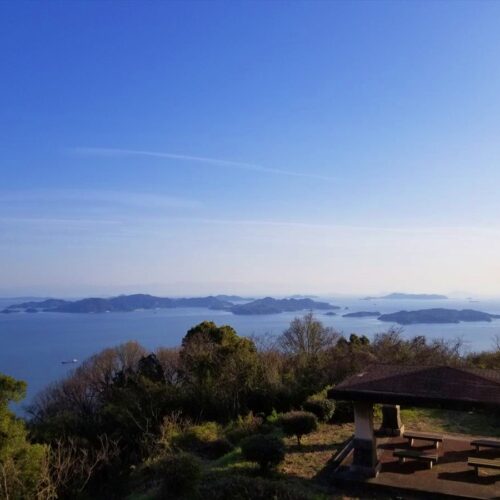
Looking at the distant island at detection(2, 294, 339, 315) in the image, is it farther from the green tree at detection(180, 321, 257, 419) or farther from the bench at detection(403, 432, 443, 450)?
the bench at detection(403, 432, 443, 450)

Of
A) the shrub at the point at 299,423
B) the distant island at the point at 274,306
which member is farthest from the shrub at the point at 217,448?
the distant island at the point at 274,306

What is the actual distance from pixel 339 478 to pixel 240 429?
490cm

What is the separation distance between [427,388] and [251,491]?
301cm

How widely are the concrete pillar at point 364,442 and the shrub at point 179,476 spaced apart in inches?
95.4

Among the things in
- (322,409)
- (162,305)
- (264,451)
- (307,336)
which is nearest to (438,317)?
(307,336)

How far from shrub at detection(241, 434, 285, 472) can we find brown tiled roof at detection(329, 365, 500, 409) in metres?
1.17

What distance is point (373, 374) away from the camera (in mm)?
7945

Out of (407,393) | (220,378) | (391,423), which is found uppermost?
(407,393)

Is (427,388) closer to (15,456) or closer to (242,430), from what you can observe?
(242,430)

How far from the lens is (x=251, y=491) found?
229 inches

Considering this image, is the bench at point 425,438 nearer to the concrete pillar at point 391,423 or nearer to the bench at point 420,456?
the concrete pillar at point 391,423

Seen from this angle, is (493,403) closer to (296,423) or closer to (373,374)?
(373,374)

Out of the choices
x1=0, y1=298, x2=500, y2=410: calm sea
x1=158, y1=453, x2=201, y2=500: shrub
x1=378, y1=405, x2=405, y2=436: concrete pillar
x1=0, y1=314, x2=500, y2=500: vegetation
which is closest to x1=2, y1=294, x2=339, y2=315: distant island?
x1=0, y1=298, x2=500, y2=410: calm sea

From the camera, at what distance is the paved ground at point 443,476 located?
650cm
